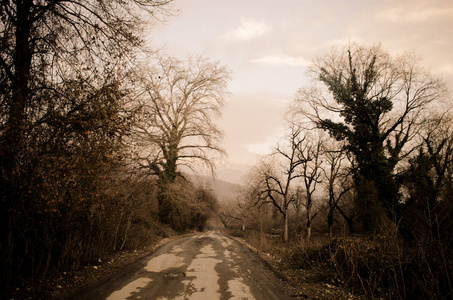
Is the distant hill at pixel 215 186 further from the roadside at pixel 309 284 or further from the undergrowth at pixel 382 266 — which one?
the undergrowth at pixel 382 266

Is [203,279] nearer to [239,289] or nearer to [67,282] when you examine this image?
[239,289]

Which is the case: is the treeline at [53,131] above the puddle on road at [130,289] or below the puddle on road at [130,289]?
above

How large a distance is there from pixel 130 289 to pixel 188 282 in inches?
56.1

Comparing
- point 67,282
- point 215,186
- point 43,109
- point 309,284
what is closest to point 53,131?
point 43,109

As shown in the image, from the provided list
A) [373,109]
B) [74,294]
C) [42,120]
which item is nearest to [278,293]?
[74,294]

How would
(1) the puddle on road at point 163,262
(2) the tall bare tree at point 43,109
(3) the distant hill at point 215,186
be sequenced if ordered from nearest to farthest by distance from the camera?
(2) the tall bare tree at point 43,109, (1) the puddle on road at point 163,262, (3) the distant hill at point 215,186

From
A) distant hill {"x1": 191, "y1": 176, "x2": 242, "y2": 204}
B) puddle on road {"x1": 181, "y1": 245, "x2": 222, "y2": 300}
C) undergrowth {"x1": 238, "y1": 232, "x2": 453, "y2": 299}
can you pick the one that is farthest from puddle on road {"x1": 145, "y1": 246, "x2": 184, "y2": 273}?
distant hill {"x1": 191, "y1": 176, "x2": 242, "y2": 204}

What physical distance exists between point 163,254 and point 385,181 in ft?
47.9

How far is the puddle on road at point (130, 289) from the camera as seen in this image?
456cm

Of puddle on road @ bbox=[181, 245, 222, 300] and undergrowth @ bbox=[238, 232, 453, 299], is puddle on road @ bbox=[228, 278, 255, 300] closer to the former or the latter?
puddle on road @ bbox=[181, 245, 222, 300]

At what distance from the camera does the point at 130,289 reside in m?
4.98

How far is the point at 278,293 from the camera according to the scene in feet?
17.5

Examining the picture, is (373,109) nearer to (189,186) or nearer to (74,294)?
(189,186)

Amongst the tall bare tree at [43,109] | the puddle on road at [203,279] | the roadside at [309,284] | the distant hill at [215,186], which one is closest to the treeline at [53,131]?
the tall bare tree at [43,109]
